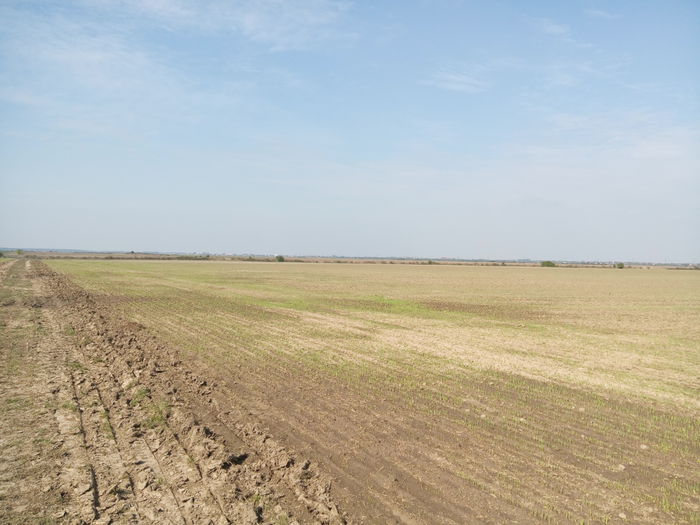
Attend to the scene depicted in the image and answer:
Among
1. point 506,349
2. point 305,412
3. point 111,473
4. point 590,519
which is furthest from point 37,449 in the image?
point 506,349

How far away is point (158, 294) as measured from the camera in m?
28.9

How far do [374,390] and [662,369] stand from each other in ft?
26.8

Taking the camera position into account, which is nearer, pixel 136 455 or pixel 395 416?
pixel 136 455

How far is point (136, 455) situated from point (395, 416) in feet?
13.1

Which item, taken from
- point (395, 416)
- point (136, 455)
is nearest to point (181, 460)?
point (136, 455)

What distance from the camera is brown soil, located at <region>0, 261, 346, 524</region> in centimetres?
466

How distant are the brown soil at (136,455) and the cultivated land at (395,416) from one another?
36 millimetres

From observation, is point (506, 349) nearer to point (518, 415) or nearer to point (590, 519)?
point (518, 415)

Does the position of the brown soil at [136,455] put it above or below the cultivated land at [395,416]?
above

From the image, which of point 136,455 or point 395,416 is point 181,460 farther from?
point 395,416

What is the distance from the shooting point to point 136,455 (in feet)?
19.0

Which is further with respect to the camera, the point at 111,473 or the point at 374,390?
the point at 374,390

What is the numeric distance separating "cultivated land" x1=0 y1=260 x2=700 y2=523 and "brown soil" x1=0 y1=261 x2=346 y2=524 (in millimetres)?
36

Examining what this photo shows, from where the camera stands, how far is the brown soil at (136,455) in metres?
4.66
